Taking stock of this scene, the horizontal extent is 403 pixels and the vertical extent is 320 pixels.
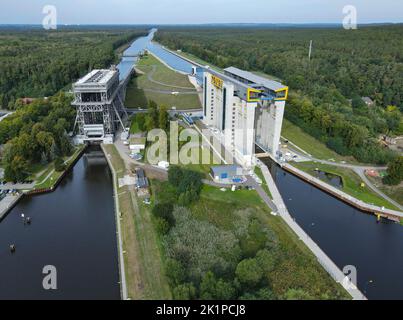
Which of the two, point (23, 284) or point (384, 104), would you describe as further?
point (384, 104)

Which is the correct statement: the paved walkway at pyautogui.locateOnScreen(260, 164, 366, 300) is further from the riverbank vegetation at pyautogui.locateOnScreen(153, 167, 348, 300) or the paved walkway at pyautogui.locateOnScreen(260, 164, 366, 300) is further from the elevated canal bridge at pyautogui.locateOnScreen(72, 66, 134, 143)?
the elevated canal bridge at pyautogui.locateOnScreen(72, 66, 134, 143)

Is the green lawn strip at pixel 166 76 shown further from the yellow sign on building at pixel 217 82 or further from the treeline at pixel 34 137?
the treeline at pixel 34 137

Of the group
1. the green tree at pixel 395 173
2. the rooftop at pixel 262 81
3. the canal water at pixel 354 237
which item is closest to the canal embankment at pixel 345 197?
the canal water at pixel 354 237

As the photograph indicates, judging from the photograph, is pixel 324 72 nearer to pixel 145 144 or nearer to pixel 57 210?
pixel 145 144

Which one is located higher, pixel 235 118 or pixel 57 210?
pixel 235 118

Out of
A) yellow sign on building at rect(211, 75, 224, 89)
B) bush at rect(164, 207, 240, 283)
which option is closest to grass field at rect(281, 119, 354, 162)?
yellow sign on building at rect(211, 75, 224, 89)

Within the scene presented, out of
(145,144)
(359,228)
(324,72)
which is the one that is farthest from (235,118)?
(324,72)
